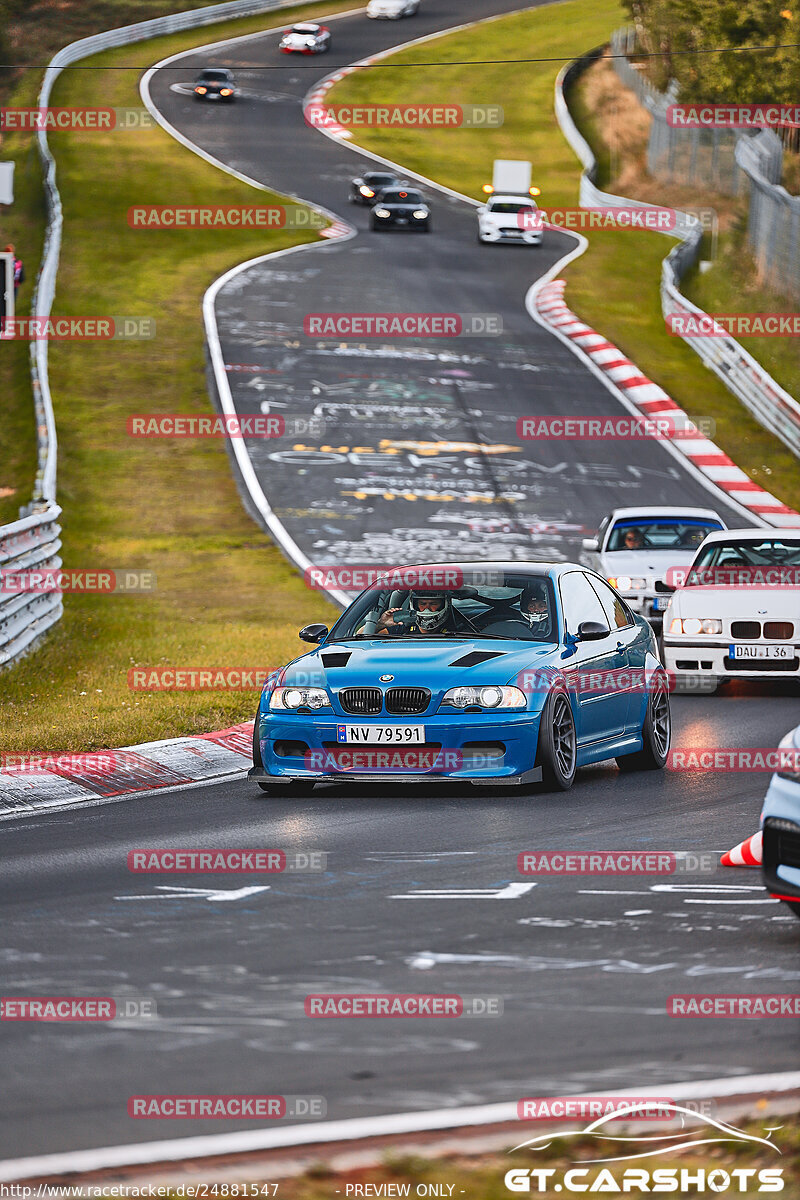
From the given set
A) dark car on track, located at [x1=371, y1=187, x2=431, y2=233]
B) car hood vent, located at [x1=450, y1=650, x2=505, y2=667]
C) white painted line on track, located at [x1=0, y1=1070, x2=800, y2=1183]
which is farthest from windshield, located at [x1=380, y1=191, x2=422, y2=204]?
white painted line on track, located at [x1=0, y1=1070, x2=800, y2=1183]

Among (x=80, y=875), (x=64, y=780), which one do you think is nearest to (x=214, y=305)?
(x=64, y=780)

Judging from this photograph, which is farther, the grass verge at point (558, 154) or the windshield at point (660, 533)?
the grass verge at point (558, 154)

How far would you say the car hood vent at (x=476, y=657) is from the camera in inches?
428

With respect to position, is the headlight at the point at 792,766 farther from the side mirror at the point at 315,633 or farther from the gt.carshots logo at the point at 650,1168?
the side mirror at the point at 315,633

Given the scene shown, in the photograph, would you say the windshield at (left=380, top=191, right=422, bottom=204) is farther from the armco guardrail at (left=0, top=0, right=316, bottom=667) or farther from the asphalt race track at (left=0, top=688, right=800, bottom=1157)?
the asphalt race track at (left=0, top=688, right=800, bottom=1157)

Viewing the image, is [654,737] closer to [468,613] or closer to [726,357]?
[468,613]

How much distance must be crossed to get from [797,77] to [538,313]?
590 inches

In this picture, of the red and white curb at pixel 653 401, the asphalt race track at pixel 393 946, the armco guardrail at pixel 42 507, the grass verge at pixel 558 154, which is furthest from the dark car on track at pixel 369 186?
the asphalt race track at pixel 393 946

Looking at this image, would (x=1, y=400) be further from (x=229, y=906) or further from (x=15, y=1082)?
(x=15, y=1082)

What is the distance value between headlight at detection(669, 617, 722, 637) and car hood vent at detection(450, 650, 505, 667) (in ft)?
18.7

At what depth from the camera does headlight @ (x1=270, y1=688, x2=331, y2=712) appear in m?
11.0

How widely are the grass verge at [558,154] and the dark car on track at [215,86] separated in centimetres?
496

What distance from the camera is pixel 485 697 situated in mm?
10695

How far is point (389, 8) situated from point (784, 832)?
85.6 meters
